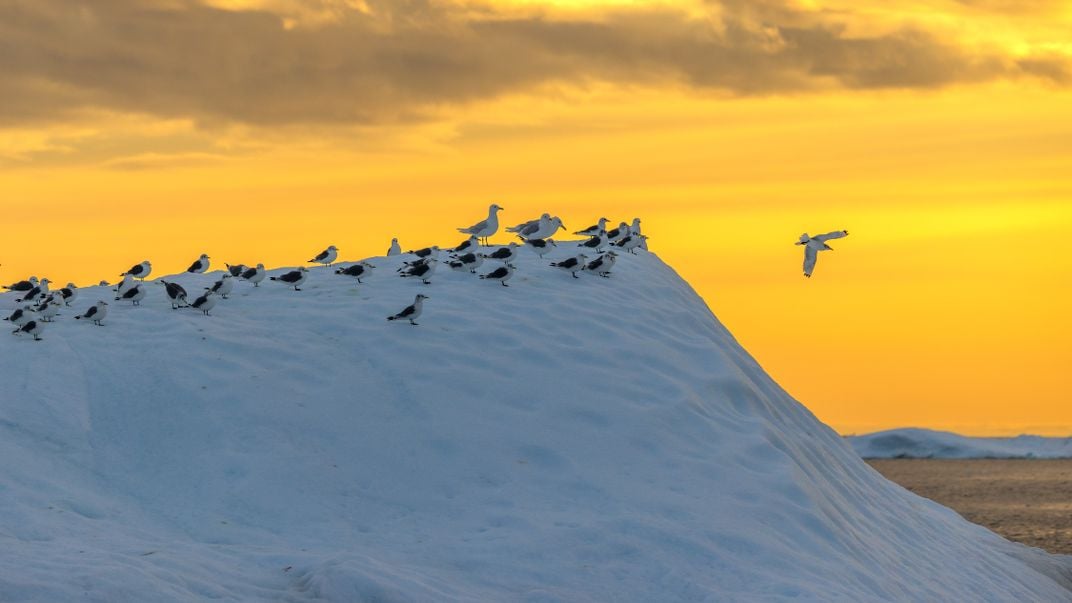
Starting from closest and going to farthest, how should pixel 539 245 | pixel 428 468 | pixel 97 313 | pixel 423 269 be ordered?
1. pixel 428 468
2. pixel 97 313
3. pixel 423 269
4. pixel 539 245

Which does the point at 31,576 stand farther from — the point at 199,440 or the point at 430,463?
the point at 430,463

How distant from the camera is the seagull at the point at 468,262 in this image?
30109 millimetres

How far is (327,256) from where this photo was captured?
33.2m

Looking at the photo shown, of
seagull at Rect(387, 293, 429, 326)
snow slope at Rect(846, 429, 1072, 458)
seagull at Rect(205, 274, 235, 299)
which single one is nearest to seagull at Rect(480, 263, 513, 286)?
seagull at Rect(387, 293, 429, 326)

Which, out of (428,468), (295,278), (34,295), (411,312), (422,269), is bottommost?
(428,468)

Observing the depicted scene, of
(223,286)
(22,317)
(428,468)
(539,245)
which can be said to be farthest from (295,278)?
(428,468)

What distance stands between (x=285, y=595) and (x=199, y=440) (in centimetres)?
545

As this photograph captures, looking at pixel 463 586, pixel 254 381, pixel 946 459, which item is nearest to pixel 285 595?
pixel 463 586

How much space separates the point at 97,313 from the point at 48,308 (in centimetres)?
142

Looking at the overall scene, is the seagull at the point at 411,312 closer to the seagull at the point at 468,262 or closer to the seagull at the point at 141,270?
the seagull at the point at 468,262

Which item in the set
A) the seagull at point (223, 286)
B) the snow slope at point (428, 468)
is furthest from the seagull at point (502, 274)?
the seagull at point (223, 286)

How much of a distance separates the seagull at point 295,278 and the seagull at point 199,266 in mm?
4451

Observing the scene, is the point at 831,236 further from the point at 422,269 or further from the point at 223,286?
the point at 223,286

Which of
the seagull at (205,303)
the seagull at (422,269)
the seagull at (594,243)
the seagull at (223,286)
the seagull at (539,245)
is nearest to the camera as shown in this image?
the seagull at (205,303)
